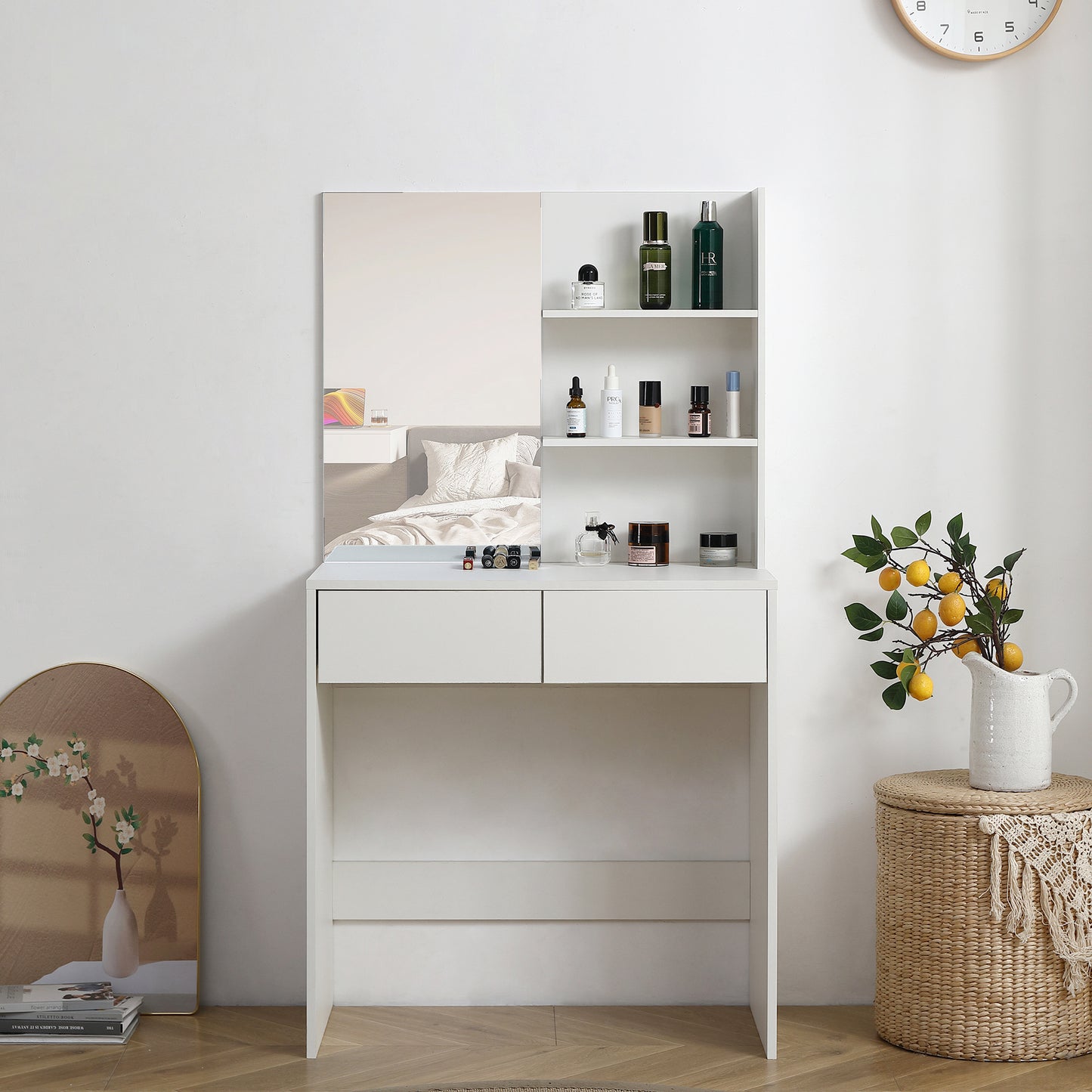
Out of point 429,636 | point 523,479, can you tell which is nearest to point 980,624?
point 523,479

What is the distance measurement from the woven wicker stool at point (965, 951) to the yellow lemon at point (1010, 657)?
0.88 feet

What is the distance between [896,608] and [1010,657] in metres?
0.26

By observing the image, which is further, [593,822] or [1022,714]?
[593,822]

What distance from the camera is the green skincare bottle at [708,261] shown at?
2.49 metres

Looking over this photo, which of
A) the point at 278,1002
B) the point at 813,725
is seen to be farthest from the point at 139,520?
the point at 813,725

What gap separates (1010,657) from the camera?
239 cm

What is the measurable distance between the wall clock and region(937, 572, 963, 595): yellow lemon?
3.89ft

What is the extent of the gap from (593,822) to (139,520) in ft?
4.19

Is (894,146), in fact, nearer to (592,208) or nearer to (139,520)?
(592,208)

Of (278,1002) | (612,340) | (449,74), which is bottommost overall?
(278,1002)

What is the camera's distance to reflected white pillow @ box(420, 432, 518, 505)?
2592mm

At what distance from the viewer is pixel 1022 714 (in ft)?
7.61

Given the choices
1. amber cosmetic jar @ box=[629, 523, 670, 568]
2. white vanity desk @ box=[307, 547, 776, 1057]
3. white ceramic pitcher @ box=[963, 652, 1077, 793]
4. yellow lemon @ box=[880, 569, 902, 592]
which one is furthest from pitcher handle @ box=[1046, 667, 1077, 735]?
amber cosmetic jar @ box=[629, 523, 670, 568]

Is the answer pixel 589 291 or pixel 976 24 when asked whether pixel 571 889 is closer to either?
pixel 589 291
